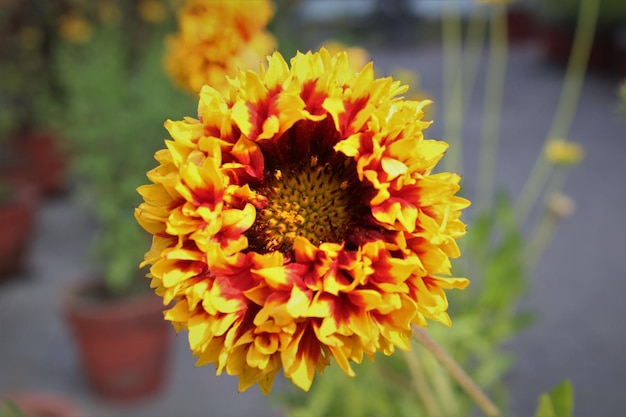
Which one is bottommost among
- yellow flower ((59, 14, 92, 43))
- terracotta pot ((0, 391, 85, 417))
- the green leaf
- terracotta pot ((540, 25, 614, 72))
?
terracotta pot ((540, 25, 614, 72))

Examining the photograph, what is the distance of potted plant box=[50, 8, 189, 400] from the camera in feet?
6.72

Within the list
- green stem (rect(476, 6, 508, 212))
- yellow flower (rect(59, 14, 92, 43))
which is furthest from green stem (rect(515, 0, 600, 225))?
Answer: yellow flower (rect(59, 14, 92, 43))

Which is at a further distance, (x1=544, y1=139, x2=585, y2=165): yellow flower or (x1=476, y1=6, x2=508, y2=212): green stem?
(x1=476, y1=6, x2=508, y2=212): green stem

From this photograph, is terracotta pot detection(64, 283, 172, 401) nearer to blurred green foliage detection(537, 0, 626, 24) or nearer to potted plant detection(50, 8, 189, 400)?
potted plant detection(50, 8, 189, 400)

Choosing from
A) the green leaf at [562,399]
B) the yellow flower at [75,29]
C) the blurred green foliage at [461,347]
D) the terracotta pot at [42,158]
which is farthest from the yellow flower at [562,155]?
the terracotta pot at [42,158]

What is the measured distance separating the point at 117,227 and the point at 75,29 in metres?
1.83

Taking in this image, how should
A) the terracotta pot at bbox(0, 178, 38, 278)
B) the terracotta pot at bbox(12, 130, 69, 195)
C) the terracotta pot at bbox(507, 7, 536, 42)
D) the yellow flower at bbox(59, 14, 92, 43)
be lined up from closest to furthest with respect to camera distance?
the terracotta pot at bbox(0, 178, 38, 278) < the yellow flower at bbox(59, 14, 92, 43) < the terracotta pot at bbox(12, 130, 69, 195) < the terracotta pot at bbox(507, 7, 536, 42)

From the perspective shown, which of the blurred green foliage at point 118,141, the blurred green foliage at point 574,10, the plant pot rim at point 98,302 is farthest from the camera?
the blurred green foliage at point 574,10

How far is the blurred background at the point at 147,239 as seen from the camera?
142 cm

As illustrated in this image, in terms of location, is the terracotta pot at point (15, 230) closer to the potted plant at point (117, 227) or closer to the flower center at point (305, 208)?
the potted plant at point (117, 227)

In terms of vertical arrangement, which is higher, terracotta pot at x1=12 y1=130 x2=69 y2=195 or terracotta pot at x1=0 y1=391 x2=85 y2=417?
terracotta pot at x1=0 y1=391 x2=85 y2=417

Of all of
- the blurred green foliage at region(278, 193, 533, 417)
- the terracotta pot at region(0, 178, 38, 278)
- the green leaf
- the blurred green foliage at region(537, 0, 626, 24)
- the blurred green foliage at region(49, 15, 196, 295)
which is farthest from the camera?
the blurred green foliage at region(537, 0, 626, 24)

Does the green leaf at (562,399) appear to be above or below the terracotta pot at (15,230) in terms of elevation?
above

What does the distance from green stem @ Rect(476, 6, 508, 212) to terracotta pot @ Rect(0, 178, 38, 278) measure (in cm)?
193
